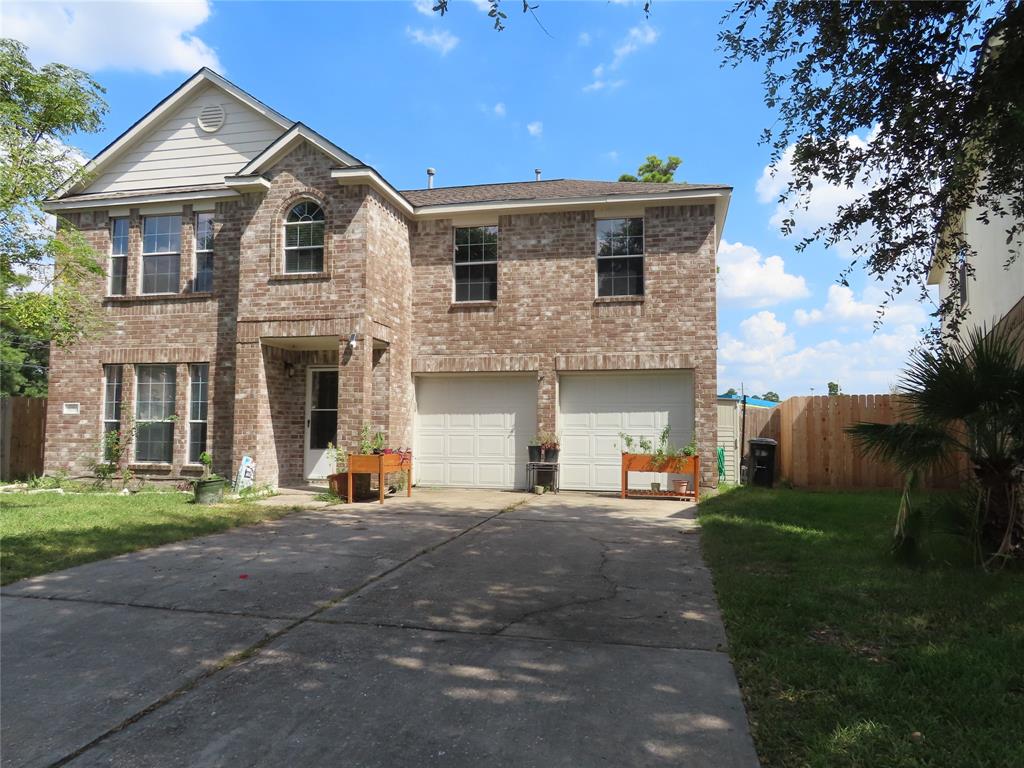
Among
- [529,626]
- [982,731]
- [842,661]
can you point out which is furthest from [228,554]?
[982,731]

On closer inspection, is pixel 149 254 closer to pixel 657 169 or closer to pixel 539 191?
pixel 539 191

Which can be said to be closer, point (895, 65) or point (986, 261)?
point (895, 65)

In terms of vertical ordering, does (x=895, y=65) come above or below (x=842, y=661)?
above

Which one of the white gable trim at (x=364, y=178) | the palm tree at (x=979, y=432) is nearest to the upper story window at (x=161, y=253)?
the white gable trim at (x=364, y=178)

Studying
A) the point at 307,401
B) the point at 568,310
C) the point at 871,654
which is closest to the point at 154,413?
the point at 307,401

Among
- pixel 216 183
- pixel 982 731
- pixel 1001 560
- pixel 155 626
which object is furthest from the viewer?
pixel 216 183

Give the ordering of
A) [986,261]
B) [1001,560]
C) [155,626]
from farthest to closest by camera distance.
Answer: [986,261] < [1001,560] < [155,626]

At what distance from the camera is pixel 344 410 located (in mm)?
11688

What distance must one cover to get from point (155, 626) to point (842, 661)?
170 inches

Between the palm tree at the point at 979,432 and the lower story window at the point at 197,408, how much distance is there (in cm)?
1186

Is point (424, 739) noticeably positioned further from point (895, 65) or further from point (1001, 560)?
point (895, 65)

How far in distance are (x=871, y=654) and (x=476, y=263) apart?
11126 millimetres

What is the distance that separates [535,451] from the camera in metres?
12.9

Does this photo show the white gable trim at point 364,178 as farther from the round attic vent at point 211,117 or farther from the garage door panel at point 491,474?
the garage door panel at point 491,474
